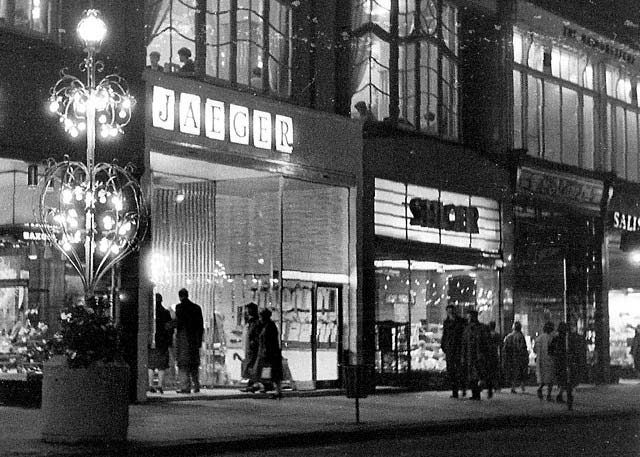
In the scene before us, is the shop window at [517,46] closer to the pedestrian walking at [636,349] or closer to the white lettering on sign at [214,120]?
the pedestrian walking at [636,349]

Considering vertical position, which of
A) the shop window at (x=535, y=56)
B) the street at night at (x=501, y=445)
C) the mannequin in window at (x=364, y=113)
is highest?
the shop window at (x=535, y=56)

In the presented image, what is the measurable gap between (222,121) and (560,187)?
570 inches

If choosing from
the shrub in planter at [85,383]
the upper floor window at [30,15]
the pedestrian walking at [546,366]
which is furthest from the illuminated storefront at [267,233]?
the shrub in planter at [85,383]

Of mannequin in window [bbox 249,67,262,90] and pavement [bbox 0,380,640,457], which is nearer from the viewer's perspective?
pavement [bbox 0,380,640,457]

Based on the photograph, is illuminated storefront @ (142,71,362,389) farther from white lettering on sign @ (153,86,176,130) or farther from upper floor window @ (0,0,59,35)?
upper floor window @ (0,0,59,35)

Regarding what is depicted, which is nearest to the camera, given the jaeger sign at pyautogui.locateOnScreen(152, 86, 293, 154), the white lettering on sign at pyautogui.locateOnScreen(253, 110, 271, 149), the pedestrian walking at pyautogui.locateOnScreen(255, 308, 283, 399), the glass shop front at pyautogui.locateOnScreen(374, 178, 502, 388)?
the jaeger sign at pyautogui.locateOnScreen(152, 86, 293, 154)

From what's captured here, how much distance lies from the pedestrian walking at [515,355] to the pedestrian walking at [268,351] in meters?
7.56

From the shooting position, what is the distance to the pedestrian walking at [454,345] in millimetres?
28953

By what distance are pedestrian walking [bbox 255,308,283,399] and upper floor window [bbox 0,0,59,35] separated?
289 inches

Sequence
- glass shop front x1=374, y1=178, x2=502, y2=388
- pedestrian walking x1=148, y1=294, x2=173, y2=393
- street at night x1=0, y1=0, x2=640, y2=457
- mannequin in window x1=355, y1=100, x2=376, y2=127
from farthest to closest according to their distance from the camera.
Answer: glass shop front x1=374, y1=178, x2=502, y2=388, mannequin in window x1=355, y1=100, x2=376, y2=127, pedestrian walking x1=148, y1=294, x2=173, y2=393, street at night x1=0, y1=0, x2=640, y2=457

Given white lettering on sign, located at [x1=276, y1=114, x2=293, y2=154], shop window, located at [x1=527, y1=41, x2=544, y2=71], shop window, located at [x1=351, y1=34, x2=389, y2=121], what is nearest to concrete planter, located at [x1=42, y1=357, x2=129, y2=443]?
white lettering on sign, located at [x1=276, y1=114, x2=293, y2=154]

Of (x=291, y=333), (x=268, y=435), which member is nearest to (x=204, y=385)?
(x=291, y=333)

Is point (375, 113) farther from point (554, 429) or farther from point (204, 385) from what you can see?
point (554, 429)

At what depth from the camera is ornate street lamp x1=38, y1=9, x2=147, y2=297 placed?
19953mm
